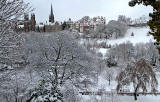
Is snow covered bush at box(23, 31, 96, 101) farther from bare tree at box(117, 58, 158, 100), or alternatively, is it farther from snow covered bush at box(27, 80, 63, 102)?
bare tree at box(117, 58, 158, 100)

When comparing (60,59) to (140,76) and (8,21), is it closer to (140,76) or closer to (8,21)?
(140,76)

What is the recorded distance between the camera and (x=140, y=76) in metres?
21.2

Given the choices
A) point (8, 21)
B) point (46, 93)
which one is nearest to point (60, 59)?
point (46, 93)

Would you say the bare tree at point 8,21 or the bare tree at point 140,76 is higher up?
the bare tree at point 8,21

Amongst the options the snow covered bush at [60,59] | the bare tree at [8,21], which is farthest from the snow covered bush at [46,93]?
the bare tree at [8,21]

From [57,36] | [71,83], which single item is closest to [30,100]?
[71,83]

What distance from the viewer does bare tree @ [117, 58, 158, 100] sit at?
20.9 m

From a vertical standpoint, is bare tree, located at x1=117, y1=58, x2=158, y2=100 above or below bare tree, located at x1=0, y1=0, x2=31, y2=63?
below

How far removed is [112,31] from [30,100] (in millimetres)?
62031

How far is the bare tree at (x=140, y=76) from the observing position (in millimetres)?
20906

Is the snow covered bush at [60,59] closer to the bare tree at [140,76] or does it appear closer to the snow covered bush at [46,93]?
the snow covered bush at [46,93]

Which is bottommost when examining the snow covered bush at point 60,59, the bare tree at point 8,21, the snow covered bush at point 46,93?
the snow covered bush at point 46,93

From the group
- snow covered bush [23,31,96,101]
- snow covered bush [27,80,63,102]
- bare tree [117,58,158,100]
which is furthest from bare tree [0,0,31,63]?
bare tree [117,58,158,100]

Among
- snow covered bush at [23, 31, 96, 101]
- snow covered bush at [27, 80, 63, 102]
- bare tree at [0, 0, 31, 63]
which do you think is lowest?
snow covered bush at [27, 80, 63, 102]
